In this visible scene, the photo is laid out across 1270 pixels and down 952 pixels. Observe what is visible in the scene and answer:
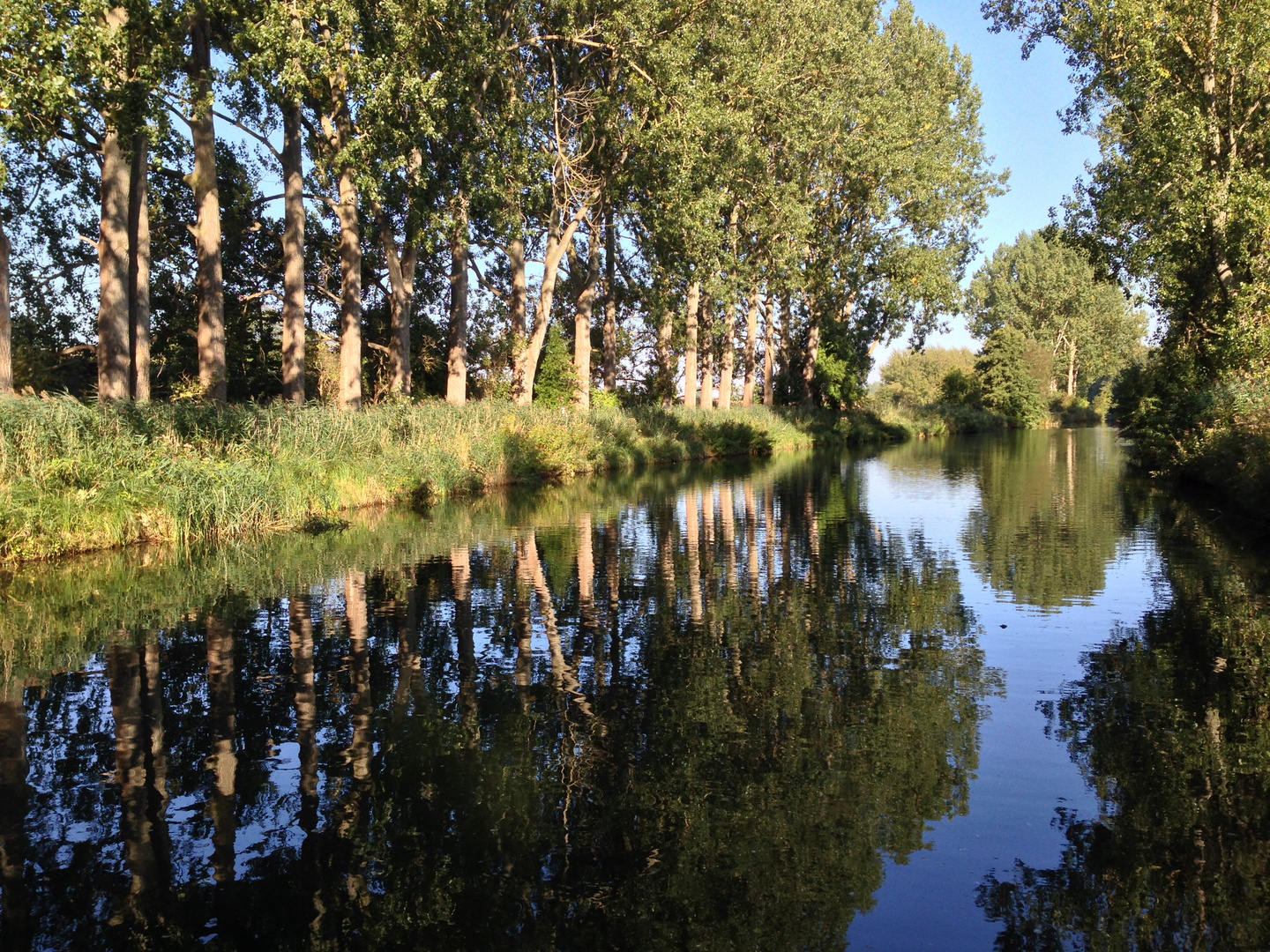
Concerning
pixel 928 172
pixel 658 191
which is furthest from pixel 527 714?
pixel 928 172

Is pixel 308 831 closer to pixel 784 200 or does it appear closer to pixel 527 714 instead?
pixel 527 714

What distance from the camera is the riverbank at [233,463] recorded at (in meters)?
13.7

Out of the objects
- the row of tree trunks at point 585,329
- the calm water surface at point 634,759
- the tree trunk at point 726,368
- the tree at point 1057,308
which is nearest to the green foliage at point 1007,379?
the tree at point 1057,308

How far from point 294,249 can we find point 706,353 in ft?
93.2

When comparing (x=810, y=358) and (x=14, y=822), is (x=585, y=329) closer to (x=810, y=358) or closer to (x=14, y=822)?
(x=810, y=358)

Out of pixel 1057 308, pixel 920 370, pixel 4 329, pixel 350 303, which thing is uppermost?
pixel 1057 308

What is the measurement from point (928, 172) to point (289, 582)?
4243 cm

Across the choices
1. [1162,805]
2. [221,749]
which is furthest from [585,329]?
[1162,805]

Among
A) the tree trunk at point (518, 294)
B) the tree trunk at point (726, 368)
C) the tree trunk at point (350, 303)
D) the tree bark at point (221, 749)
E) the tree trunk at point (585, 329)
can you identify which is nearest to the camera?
the tree bark at point (221, 749)

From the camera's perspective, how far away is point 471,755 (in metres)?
6.20

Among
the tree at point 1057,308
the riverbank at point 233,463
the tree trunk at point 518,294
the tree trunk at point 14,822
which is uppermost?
the tree at point 1057,308

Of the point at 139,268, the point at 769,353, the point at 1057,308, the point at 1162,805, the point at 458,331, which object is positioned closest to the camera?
the point at 1162,805

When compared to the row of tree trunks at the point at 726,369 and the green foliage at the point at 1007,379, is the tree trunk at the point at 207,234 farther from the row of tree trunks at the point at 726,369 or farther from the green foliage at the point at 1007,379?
the green foliage at the point at 1007,379

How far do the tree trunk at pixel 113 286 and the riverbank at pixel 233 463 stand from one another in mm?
2069
